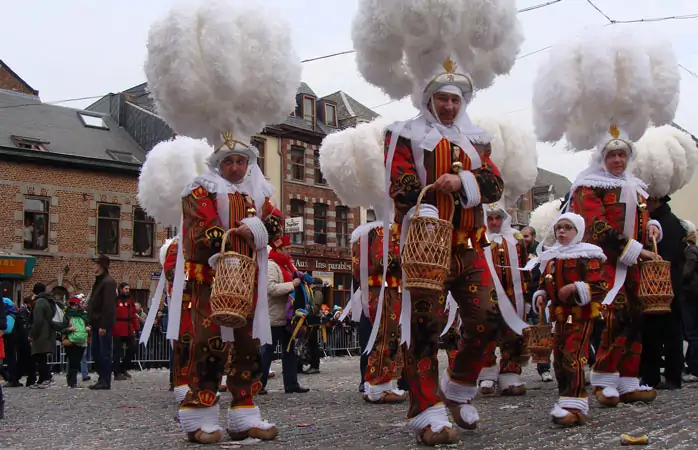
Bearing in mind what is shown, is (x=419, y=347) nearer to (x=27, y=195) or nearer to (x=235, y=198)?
(x=235, y=198)

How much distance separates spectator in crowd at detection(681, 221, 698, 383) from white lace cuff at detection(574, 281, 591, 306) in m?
3.86

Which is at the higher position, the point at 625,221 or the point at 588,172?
the point at 588,172

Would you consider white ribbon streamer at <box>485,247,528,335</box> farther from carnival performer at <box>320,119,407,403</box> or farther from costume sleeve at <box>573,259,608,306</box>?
carnival performer at <box>320,119,407,403</box>

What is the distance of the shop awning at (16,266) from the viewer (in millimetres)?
29734

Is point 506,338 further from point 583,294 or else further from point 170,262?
point 170,262

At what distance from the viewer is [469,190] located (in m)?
5.43

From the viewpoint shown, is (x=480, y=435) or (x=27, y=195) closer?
(x=480, y=435)

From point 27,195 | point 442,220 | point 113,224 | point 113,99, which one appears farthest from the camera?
point 113,99

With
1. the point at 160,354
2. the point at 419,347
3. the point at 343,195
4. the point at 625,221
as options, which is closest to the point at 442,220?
the point at 419,347

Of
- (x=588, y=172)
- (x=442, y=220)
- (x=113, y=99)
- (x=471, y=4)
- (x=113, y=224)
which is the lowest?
(x=442, y=220)

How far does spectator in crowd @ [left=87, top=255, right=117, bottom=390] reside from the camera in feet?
41.9

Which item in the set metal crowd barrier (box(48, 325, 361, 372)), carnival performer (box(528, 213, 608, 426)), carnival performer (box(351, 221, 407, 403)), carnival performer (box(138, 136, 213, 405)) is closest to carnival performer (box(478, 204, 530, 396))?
carnival performer (box(351, 221, 407, 403))

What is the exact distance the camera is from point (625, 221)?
7.17 metres

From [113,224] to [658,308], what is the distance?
1144 inches
